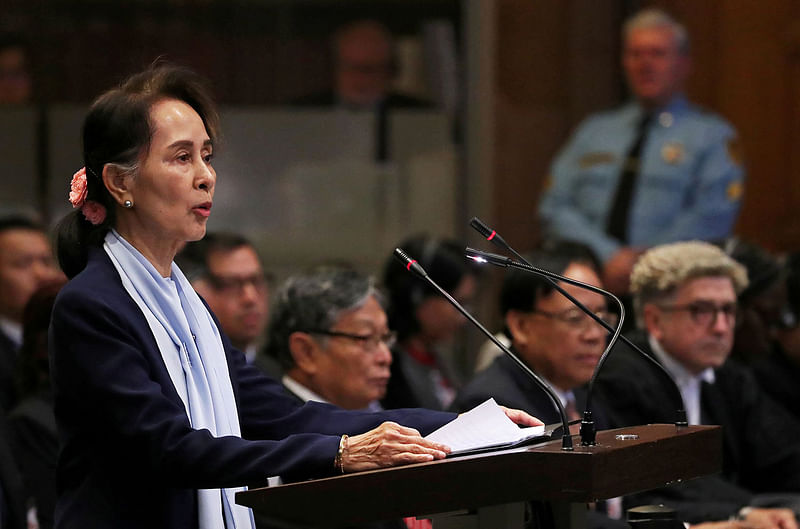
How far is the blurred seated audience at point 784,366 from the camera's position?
229 inches

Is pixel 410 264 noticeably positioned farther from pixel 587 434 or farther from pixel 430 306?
pixel 430 306

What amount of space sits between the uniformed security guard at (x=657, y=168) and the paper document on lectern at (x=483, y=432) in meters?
4.42

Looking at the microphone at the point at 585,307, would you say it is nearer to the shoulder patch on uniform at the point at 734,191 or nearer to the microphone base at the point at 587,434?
the microphone base at the point at 587,434

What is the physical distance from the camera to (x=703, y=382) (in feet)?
16.8

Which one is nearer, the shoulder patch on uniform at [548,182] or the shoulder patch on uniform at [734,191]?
the shoulder patch on uniform at [734,191]

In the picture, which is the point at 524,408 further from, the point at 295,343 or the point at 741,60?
the point at 741,60

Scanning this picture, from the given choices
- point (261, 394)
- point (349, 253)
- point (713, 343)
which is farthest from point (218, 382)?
point (349, 253)

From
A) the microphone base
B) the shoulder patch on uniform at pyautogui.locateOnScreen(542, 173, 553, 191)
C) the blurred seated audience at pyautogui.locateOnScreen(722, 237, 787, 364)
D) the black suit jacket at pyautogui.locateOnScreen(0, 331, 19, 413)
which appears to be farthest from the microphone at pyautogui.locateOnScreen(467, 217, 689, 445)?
the shoulder patch on uniform at pyautogui.locateOnScreen(542, 173, 553, 191)

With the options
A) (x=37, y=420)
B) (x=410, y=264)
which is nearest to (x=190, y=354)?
(x=410, y=264)

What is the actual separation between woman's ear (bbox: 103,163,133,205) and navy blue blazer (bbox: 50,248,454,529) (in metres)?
0.11

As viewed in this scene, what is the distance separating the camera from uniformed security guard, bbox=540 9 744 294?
7109 millimetres

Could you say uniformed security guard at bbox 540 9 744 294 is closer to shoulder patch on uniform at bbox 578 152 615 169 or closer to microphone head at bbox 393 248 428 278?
shoulder patch on uniform at bbox 578 152 615 169

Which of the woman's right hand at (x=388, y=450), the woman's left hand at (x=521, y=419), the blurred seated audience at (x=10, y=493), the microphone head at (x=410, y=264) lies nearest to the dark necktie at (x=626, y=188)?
the blurred seated audience at (x=10, y=493)

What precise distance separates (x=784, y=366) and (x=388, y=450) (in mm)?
3788
